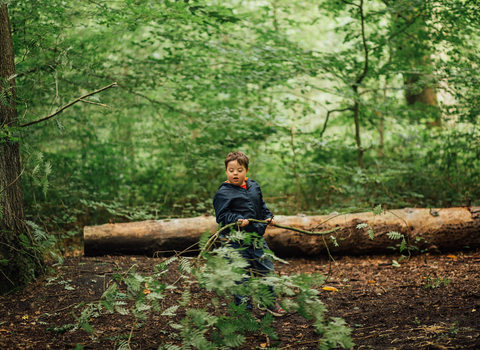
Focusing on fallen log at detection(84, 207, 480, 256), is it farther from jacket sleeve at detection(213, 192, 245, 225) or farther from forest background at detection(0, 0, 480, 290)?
jacket sleeve at detection(213, 192, 245, 225)

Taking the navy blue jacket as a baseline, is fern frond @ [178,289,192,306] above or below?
below

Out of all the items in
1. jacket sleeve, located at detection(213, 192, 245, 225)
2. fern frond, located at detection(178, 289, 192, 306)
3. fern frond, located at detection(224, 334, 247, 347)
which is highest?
jacket sleeve, located at detection(213, 192, 245, 225)

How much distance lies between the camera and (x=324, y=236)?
5.72 m

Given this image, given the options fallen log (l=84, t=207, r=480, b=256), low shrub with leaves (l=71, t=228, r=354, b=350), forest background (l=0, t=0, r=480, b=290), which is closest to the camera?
low shrub with leaves (l=71, t=228, r=354, b=350)

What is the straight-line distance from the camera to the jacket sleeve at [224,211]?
3578 mm

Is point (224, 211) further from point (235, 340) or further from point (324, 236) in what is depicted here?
point (324, 236)

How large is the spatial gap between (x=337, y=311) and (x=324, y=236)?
2.04 metres

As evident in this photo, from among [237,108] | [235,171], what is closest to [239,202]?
[235,171]

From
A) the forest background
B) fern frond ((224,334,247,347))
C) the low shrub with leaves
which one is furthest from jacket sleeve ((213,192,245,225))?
the forest background

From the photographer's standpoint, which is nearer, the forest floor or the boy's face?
the forest floor

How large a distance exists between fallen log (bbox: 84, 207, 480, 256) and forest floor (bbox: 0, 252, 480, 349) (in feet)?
1.41

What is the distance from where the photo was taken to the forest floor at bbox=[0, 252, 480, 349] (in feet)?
9.56

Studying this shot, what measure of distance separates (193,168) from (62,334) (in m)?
5.08

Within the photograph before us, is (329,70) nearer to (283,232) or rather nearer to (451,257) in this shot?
(283,232)
